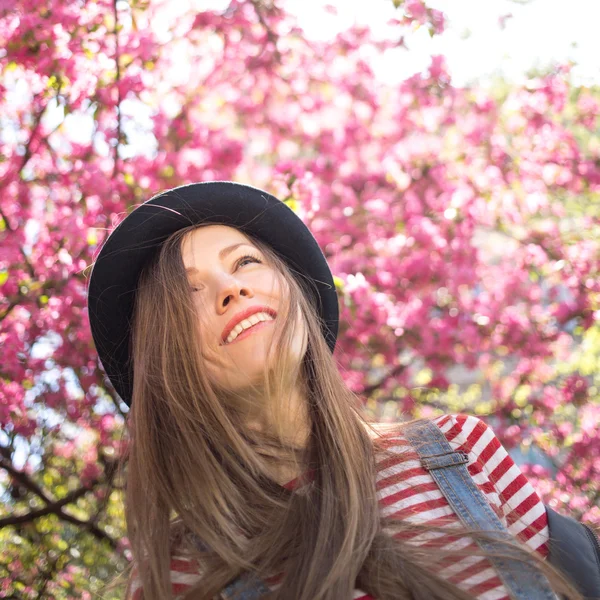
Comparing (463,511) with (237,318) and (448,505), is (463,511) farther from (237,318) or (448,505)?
(237,318)

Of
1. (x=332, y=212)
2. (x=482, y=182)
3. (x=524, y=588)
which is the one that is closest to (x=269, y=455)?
(x=524, y=588)

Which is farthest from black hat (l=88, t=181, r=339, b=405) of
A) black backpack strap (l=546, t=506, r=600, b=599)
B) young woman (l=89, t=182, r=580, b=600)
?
black backpack strap (l=546, t=506, r=600, b=599)

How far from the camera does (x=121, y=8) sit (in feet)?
11.5

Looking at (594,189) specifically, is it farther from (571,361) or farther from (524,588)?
(524,588)

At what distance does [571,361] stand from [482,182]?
2.53 meters

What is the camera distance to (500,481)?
1616 mm

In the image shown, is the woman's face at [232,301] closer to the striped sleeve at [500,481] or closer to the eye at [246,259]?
the eye at [246,259]

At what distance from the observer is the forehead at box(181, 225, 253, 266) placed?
177 cm

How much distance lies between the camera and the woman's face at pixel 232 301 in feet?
5.35

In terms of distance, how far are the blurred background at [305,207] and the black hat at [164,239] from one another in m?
0.76

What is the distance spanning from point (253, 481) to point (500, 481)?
53 cm

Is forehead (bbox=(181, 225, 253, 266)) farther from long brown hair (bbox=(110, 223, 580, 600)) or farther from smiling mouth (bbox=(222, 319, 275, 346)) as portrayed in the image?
smiling mouth (bbox=(222, 319, 275, 346))

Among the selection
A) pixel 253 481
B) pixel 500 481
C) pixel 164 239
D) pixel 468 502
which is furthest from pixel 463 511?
pixel 164 239

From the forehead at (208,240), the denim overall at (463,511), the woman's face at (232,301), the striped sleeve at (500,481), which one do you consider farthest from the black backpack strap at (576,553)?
the forehead at (208,240)
